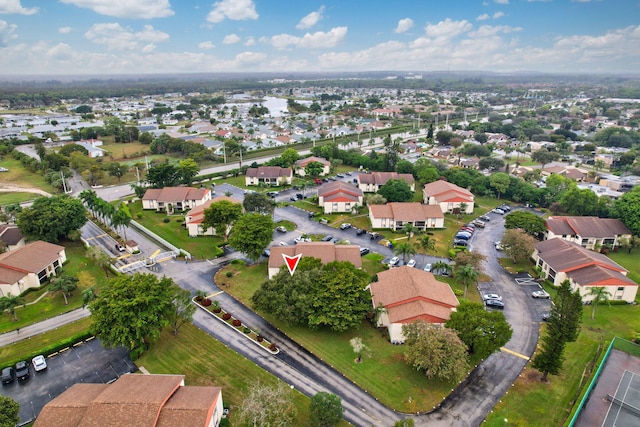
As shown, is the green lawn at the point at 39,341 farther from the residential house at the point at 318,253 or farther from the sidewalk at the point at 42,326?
the residential house at the point at 318,253

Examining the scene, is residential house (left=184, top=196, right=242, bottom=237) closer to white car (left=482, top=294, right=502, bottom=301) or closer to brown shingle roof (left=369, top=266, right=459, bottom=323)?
brown shingle roof (left=369, top=266, right=459, bottom=323)

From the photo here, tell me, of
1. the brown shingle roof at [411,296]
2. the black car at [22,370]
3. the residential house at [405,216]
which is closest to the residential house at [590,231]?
the residential house at [405,216]

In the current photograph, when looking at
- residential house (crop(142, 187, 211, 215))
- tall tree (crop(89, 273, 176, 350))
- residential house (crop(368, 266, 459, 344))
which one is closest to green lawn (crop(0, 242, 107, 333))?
tall tree (crop(89, 273, 176, 350))

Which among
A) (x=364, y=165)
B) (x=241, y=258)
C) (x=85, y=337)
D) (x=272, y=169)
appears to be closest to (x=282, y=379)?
(x=85, y=337)

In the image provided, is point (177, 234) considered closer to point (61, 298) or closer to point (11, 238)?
point (61, 298)

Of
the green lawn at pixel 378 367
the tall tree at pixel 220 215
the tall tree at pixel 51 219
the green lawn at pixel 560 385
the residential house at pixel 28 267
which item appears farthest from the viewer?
the tall tree at pixel 220 215

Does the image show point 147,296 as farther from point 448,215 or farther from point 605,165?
point 605,165
